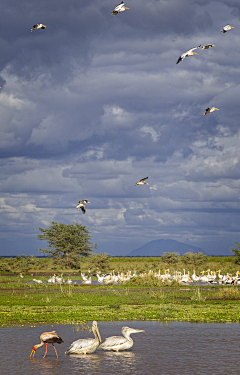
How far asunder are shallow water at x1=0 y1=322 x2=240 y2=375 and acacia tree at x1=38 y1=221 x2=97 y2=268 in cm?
5650

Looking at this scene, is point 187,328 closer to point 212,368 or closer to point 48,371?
point 212,368

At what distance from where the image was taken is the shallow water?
11.7 metres

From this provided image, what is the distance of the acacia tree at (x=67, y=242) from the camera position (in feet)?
241

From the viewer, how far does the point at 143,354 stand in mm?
13344

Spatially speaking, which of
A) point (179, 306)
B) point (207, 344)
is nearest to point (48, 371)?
point (207, 344)

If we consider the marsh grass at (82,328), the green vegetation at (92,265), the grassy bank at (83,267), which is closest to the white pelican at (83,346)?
the marsh grass at (82,328)

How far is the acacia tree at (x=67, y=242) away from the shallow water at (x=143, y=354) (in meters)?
56.5

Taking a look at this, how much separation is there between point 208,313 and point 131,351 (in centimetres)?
791

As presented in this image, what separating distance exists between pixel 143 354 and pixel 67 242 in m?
61.9

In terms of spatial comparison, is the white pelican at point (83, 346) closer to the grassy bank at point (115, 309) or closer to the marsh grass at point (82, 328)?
the marsh grass at point (82, 328)

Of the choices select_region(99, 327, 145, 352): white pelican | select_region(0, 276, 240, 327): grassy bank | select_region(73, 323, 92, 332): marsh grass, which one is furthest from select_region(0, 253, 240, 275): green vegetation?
select_region(99, 327, 145, 352): white pelican

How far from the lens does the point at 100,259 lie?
227ft

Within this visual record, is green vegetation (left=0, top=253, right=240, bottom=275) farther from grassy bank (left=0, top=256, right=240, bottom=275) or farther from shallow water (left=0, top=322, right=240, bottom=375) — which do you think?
shallow water (left=0, top=322, right=240, bottom=375)

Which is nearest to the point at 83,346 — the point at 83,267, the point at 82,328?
the point at 82,328
